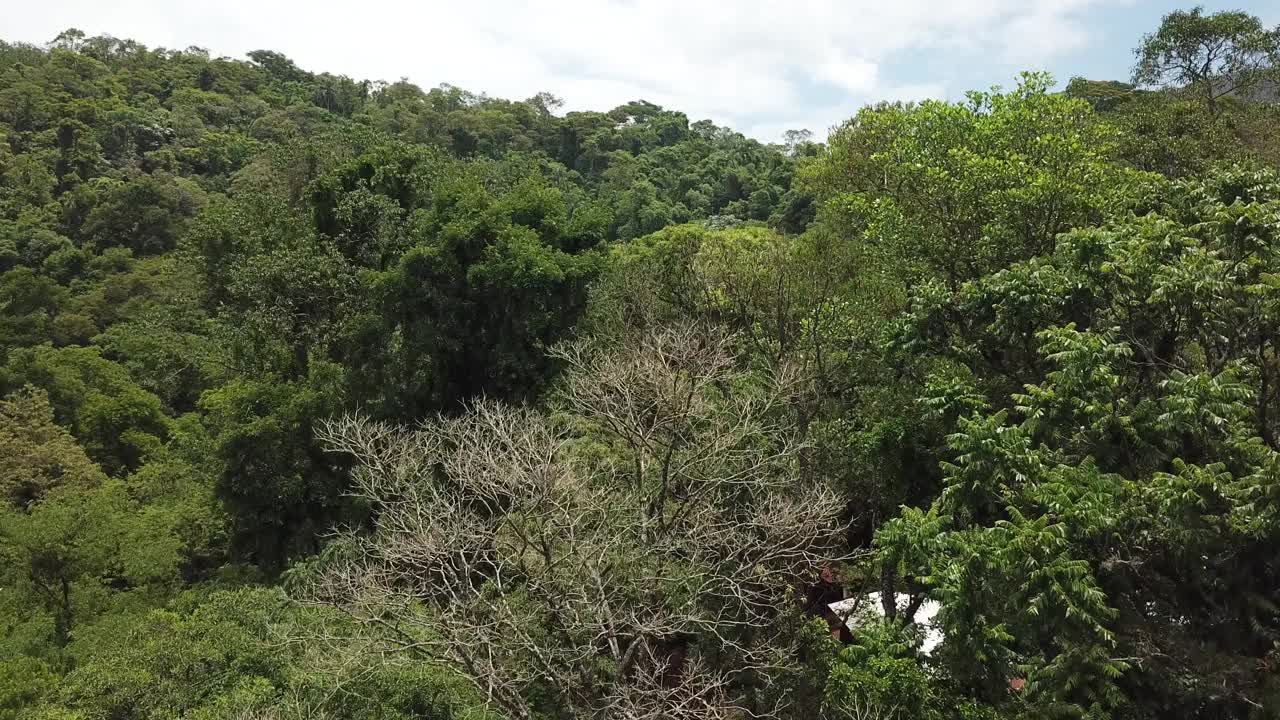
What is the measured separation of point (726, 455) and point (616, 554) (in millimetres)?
2109

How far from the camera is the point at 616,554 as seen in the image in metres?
8.55

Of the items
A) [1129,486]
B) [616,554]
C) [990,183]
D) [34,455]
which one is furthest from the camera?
[34,455]

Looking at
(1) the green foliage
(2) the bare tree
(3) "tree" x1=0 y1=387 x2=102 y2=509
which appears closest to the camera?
(2) the bare tree

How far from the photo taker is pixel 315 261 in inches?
602

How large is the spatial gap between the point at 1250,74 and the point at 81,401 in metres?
35.2

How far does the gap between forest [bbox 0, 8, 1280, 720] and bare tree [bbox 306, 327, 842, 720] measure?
78mm

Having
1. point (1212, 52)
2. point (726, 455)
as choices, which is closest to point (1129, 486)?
point (726, 455)

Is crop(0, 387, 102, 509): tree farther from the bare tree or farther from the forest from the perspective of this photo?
the bare tree

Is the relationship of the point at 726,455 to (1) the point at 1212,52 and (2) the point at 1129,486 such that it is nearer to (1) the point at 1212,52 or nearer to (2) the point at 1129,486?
(2) the point at 1129,486

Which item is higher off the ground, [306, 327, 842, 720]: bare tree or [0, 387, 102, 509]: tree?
[306, 327, 842, 720]: bare tree

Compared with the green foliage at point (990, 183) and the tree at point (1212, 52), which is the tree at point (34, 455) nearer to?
the green foliage at point (990, 183)

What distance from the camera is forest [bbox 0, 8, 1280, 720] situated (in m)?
5.38

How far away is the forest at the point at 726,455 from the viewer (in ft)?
17.6

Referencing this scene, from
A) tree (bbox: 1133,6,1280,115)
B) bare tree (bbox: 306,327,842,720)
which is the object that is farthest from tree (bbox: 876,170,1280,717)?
tree (bbox: 1133,6,1280,115)
